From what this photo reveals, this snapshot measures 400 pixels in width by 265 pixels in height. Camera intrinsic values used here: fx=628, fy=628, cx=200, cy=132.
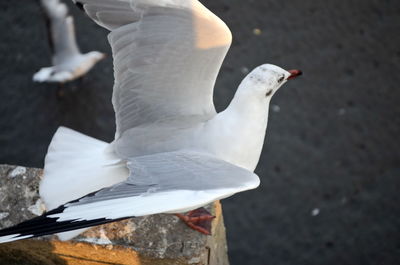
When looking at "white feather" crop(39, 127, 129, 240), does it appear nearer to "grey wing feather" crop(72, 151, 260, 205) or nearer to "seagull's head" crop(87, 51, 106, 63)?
"grey wing feather" crop(72, 151, 260, 205)

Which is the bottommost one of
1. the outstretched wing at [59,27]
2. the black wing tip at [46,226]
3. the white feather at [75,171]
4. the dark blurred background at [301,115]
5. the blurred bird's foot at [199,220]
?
the dark blurred background at [301,115]

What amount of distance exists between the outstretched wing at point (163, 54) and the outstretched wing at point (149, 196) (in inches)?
11.5

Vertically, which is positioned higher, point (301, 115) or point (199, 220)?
point (199, 220)

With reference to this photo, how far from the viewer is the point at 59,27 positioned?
9.93 ft

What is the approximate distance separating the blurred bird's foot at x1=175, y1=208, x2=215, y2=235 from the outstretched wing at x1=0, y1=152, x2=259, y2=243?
42cm

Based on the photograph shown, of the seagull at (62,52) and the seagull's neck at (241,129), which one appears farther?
the seagull at (62,52)

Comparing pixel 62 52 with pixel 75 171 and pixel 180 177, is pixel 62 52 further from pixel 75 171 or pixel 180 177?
pixel 180 177

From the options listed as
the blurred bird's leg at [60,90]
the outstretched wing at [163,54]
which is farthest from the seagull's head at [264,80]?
the blurred bird's leg at [60,90]

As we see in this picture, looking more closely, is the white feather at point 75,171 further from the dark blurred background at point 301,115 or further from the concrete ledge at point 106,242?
the dark blurred background at point 301,115

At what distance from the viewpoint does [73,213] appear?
1393 mm

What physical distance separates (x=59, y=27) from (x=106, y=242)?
141 centimetres

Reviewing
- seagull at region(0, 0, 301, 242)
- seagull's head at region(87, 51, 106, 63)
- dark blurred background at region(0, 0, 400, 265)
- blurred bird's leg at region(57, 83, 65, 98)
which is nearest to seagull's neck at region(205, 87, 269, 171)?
seagull at region(0, 0, 301, 242)

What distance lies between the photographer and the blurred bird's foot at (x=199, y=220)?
2.02m

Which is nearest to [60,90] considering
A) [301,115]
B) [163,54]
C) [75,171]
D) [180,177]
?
[301,115]
